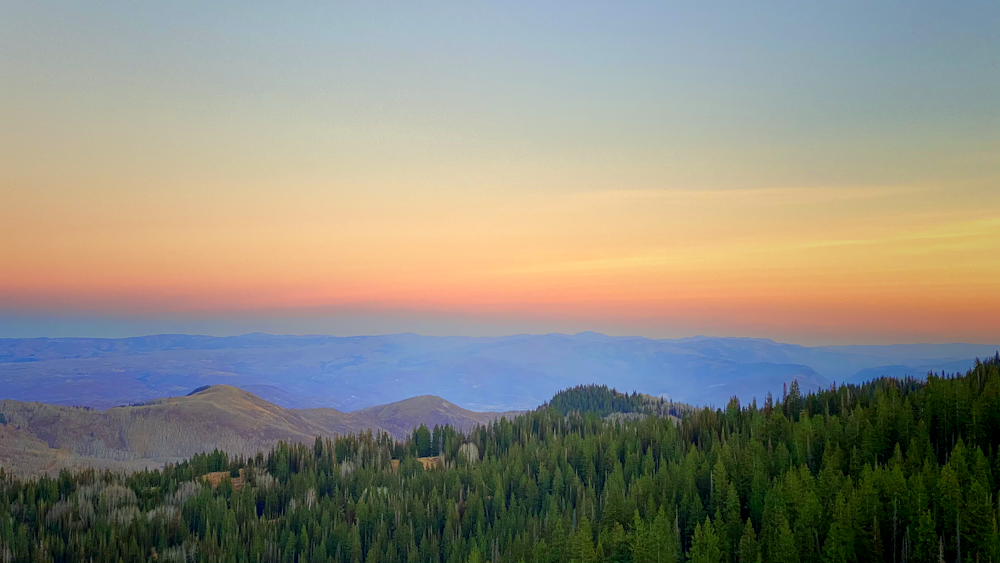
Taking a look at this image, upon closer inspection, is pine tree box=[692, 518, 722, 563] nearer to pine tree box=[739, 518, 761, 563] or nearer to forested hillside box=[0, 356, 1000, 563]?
forested hillside box=[0, 356, 1000, 563]

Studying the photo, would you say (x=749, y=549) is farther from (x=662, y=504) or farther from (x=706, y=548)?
(x=662, y=504)

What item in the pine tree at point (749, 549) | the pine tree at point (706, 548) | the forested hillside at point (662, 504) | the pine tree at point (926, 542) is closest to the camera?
the pine tree at point (926, 542)

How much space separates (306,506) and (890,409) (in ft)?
450

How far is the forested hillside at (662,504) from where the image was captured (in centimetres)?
8494

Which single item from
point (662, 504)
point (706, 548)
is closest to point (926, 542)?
point (706, 548)

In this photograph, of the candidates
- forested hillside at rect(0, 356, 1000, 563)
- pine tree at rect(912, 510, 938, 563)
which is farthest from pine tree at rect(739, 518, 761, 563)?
pine tree at rect(912, 510, 938, 563)

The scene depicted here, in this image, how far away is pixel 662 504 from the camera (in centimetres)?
11550

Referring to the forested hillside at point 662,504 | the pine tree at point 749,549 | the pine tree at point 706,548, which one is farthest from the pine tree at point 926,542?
the pine tree at point 706,548

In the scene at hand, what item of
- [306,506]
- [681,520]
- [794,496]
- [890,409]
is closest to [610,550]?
[681,520]

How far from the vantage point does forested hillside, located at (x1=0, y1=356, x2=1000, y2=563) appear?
279ft

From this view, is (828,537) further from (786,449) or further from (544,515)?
(544,515)

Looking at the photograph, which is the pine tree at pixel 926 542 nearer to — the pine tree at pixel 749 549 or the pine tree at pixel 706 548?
the pine tree at pixel 749 549

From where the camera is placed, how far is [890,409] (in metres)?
128

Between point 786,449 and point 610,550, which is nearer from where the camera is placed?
point 610,550
